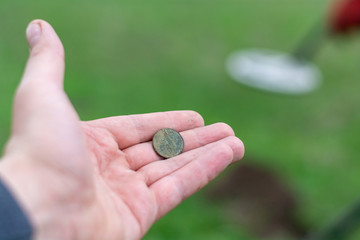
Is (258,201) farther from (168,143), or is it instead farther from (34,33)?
(34,33)

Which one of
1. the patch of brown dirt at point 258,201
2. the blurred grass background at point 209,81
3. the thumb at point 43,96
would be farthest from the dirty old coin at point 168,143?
the patch of brown dirt at point 258,201

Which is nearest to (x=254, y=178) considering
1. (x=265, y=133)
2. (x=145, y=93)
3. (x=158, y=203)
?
(x=265, y=133)

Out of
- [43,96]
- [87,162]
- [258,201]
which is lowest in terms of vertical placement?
[258,201]

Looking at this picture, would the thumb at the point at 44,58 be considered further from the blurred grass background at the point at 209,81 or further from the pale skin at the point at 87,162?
the blurred grass background at the point at 209,81

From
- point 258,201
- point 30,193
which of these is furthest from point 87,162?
point 258,201

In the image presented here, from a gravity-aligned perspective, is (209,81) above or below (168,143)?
below

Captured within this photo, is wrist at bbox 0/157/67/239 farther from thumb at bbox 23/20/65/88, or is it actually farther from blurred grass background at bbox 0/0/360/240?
blurred grass background at bbox 0/0/360/240

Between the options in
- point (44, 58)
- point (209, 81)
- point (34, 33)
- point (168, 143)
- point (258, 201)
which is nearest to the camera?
point (44, 58)

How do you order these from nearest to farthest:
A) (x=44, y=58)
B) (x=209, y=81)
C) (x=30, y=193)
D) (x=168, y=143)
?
(x=30, y=193) → (x=44, y=58) → (x=168, y=143) → (x=209, y=81)
